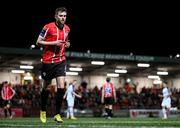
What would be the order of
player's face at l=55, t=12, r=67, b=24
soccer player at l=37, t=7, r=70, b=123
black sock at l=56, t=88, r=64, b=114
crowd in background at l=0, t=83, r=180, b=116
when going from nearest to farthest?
player's face at l=55, t=12, r=67, b=24 < soccer player at l=37, t=7, r=70, b=123 < black sock at l=56, t=88, r=64, b=114 < crowd in background at l=0, t=83, r=180, b=116

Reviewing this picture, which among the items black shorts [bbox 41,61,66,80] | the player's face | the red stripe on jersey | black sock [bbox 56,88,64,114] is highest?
the player's face

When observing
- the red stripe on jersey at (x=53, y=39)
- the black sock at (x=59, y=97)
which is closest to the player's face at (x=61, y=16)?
the red stripe on jersey at (x=53, y=39)

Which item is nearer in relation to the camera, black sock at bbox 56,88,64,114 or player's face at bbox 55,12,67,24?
player's face at bbox 55,12,67,24

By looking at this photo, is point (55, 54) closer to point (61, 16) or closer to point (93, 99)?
point (61, 16)

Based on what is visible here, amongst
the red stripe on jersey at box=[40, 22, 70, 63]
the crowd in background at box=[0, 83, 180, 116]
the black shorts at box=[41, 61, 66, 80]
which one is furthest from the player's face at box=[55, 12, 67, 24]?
the crowd in background at box=[0, 83, 180, 116]

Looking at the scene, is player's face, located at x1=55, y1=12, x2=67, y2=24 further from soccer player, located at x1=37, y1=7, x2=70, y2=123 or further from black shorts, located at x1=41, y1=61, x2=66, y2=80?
black shorts, located at x1=41, y1=61, x2=66, y2=80

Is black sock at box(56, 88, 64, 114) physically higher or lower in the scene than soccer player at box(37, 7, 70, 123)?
lower

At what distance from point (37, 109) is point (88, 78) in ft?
63.5

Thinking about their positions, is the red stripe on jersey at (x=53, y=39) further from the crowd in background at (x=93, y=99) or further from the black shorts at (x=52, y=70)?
the crowd in background at (x=93, y=99)

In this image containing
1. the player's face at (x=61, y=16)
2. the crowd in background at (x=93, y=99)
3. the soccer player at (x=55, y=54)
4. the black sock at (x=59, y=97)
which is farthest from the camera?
the crowd in background at (x=93, y=99)

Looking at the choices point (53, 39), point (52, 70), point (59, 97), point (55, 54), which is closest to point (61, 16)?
point (53, 39)

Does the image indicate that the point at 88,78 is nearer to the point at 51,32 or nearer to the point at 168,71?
the point at 168,71

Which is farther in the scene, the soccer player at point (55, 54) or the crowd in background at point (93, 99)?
the crowd in background at point (93, 99)

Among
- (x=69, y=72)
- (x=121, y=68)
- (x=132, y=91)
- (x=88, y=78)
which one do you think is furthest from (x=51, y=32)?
(x=88, y=78)
